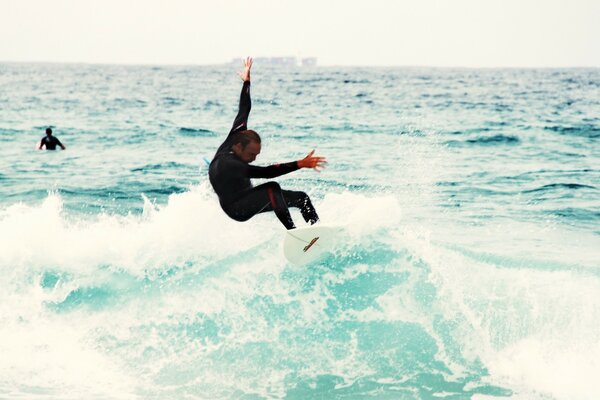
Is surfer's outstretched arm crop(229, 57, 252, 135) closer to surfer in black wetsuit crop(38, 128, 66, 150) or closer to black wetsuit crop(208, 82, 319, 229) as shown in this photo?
black wetsuit crop(208, 82, 319, 229)

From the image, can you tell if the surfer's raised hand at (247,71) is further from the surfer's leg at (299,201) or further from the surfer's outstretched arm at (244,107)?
the surfer's leg at (299,201)

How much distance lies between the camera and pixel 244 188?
22.7 feet

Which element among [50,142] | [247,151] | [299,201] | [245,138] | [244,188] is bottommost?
[50,142]

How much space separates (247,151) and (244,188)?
420 mm

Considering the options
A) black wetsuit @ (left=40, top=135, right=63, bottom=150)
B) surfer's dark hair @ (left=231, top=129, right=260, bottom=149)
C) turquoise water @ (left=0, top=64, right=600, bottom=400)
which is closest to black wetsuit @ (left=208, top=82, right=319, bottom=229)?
surfer's dark hair @ (left=231, top=129, right=260, bottom=149)

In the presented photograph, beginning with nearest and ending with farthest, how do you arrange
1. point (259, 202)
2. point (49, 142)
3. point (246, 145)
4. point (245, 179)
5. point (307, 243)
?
point (246, 145), point (245, 179), point (259, 202), point (307, 243), point (49, 142)

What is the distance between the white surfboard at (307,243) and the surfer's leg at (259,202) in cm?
41

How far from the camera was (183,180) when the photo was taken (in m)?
17.8

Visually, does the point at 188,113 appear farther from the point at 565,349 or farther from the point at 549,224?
the point at 565,349

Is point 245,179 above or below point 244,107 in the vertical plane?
below

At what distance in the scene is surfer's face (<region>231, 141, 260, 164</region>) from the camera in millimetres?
6664

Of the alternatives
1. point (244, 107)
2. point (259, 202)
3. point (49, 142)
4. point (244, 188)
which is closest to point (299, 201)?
point (259, 202)

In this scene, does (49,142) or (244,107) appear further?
(49,142)

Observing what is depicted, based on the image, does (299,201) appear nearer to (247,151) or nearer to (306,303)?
(247,151)
